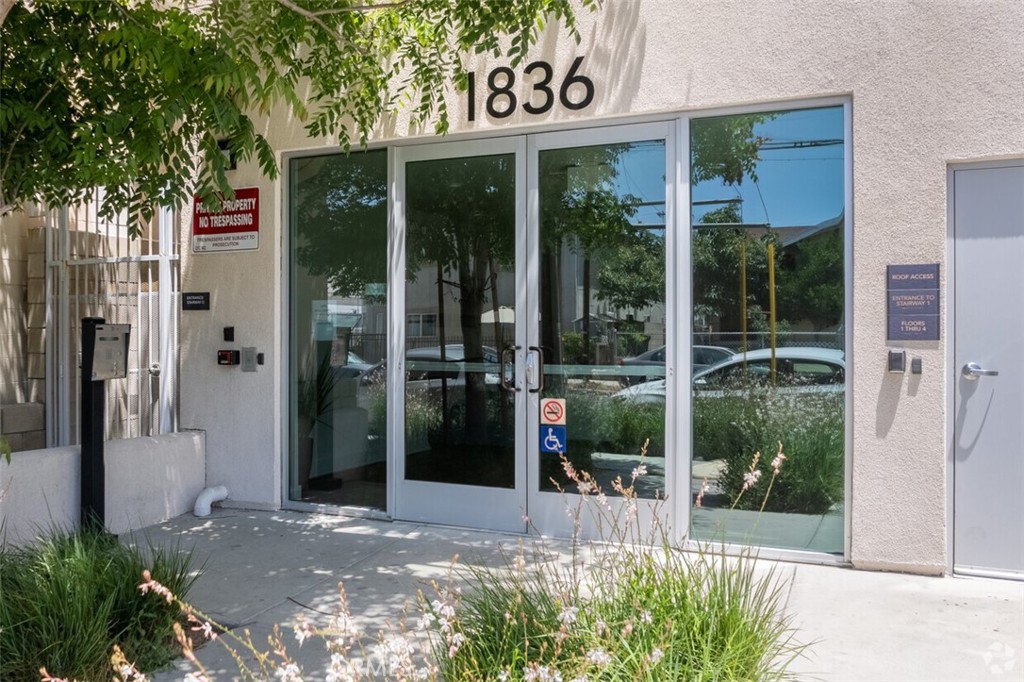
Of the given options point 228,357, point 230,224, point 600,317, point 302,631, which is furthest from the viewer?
point 230,224

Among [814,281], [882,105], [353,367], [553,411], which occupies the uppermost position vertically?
[882,105]

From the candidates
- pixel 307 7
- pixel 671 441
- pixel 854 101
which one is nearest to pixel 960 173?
pixel 854 101

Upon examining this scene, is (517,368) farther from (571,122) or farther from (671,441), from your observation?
(571,122)

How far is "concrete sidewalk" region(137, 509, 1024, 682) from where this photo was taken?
3.63 metres

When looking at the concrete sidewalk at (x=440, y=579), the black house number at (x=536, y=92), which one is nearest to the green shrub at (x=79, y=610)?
the concrete sidewalk at (x=440, y=579)

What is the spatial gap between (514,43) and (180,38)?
6.26 ft

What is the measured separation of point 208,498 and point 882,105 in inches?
223

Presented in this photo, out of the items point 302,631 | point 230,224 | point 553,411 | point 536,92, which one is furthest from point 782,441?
point 230,224

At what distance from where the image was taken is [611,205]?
5559mm

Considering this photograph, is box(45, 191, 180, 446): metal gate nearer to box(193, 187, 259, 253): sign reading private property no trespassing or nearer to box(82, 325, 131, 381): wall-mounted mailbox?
box(193, 187, 259, 253): sign reading private property no trespassing

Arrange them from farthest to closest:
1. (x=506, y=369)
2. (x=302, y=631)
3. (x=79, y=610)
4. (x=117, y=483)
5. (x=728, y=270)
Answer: (x=117, y=483) → (x=506, y=369) → (x=728, y=270) → (x=79, y=610) → (x=302, y=631)

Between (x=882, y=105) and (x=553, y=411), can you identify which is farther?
(x=553, y=411)

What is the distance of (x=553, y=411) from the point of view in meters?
5.69

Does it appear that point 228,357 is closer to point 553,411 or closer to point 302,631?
point 553,411
